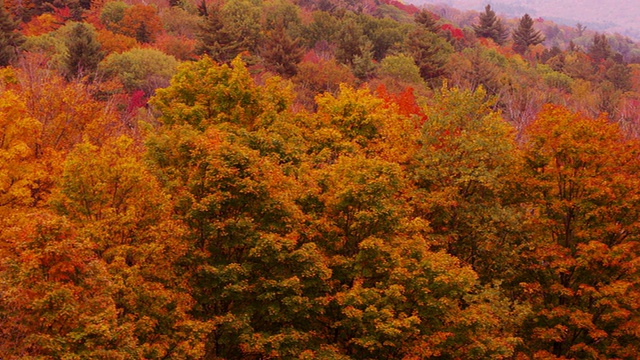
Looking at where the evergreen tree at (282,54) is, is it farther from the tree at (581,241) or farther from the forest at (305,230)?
the tree at (581,241)

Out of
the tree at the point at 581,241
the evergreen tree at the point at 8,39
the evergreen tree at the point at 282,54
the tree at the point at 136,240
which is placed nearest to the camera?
the tree at the point at 136,240

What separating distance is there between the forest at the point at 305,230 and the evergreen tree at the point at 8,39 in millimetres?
25792

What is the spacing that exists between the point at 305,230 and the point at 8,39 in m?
53.4

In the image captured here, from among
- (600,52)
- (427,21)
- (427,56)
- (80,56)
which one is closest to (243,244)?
(80,56)

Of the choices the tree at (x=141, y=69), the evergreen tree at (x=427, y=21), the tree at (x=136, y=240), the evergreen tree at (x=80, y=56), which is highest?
the evergreen tree at (x=427, y=21)

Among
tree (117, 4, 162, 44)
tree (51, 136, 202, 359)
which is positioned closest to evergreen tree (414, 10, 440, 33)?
tree (117, 4, 162, 44)

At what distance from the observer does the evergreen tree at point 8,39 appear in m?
56.7

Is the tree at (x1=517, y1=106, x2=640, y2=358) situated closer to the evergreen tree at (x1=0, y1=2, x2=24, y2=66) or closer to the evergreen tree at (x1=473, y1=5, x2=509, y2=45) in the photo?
the evergreen tree at (x1=0, y1=2, x2=24, y2=66)

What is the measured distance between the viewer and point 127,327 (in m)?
16.0

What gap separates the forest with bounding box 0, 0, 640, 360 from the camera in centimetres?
1842

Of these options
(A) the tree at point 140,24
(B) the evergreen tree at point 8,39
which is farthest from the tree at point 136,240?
(A) the tree at point 140,24

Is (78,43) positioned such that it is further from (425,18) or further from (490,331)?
(425,18)

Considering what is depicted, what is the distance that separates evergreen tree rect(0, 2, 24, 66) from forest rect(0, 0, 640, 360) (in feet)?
84.6

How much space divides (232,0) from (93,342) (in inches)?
3494
